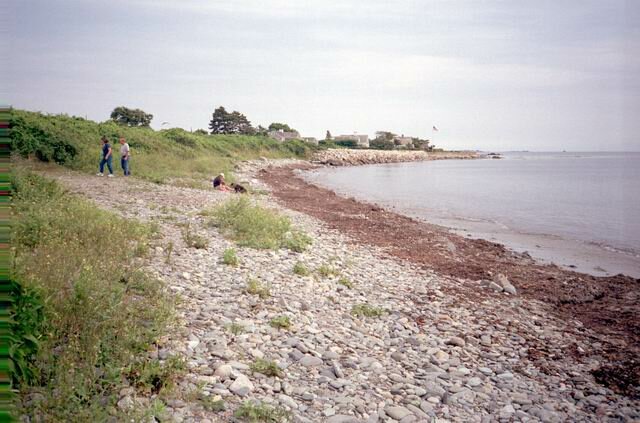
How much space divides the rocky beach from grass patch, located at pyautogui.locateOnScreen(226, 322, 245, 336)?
20mm

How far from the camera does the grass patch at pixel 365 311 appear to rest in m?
8.62

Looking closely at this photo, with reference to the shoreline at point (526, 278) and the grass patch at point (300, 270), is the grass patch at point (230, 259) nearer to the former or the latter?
the grass patch at point (300, 270)

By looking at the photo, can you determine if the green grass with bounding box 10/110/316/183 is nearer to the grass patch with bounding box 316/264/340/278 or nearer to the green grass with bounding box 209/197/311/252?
the green grass with bounding box 209/197/311/252

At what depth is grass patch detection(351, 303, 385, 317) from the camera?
28.3 feet

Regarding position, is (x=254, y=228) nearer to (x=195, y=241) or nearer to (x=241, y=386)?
(x=195, y=241)

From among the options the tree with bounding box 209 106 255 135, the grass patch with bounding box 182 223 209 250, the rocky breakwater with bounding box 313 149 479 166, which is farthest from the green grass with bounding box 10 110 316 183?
the tree with bounding box 209 106 255 135

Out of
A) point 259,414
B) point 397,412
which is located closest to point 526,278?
point 397,412

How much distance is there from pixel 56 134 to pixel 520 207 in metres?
31.9

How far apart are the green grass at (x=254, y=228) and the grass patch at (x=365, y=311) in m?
3.82

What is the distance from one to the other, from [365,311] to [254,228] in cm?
554

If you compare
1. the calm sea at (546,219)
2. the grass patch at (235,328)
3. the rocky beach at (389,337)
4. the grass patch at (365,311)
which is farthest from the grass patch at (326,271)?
the calm sea at (546,219)

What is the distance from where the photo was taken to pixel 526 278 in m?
12.9

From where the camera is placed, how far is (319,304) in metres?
8.68

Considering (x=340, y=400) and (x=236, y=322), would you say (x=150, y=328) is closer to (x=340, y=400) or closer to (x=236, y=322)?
(x=236, y=322)
